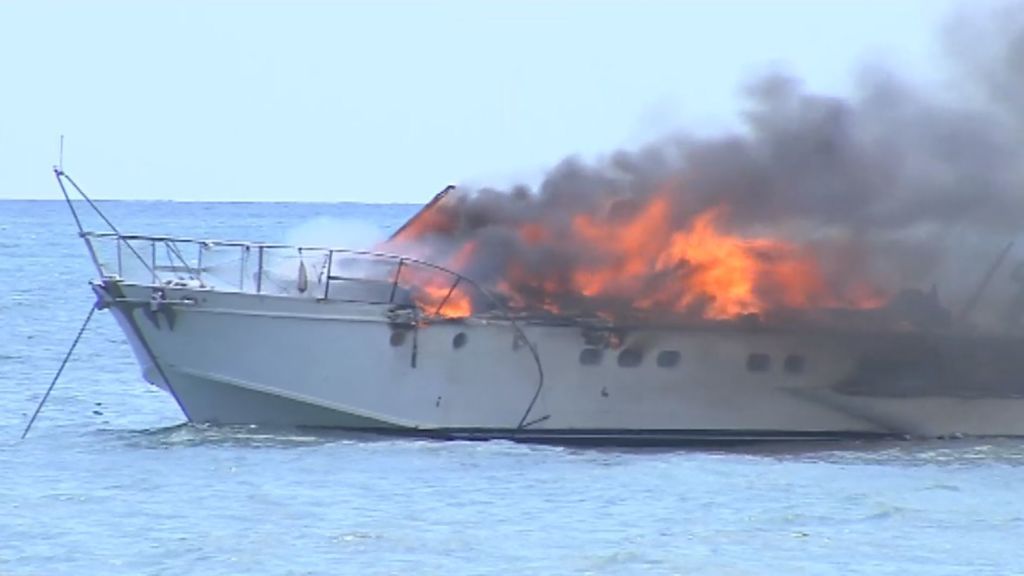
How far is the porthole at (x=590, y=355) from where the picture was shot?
143ft

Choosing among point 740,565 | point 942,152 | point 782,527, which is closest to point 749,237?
point 942,152

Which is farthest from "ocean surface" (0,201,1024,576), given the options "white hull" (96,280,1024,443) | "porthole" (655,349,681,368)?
"porthole" (655,349,681,368)

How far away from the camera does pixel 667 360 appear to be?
4384 cm

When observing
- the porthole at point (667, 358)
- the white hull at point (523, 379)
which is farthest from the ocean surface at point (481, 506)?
the porthole at point (667, 358)

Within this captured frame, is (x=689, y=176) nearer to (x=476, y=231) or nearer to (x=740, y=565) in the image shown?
(x=476, y=231)

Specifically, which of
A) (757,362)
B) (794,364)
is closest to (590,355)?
(757,362)

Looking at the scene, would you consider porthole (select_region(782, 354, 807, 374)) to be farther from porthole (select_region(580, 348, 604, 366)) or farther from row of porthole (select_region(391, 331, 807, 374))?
porthole (select_region(580, 348, 604, 366))

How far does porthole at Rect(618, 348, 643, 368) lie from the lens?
4369 cm

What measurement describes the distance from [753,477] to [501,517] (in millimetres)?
6088

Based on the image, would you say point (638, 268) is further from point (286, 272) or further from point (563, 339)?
point (286, 272)

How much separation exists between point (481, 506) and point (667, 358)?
7.30 m

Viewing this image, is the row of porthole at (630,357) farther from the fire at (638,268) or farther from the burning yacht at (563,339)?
the fire at (638,268)

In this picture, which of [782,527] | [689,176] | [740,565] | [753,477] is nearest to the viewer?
[740,565]

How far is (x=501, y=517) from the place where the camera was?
37094 mm
